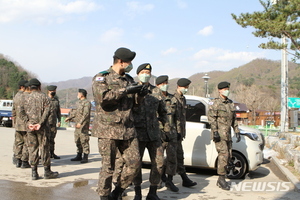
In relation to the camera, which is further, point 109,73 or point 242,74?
point 242,74

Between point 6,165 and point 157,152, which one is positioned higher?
point 157,152

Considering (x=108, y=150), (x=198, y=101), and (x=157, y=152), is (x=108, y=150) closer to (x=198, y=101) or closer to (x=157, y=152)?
(x=157, y=152)

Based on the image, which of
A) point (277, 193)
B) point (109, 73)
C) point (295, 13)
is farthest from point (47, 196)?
point (295, 13)

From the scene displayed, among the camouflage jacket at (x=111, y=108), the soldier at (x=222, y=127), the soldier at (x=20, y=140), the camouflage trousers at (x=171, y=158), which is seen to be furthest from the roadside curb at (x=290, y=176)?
the soldier at (x=20, y=140)

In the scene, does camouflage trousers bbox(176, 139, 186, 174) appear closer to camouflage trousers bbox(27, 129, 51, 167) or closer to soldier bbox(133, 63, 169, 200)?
soldier bbox(133, 63, 169, 200)

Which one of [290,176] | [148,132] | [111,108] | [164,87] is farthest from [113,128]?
[290,176]

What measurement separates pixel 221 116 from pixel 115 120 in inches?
115

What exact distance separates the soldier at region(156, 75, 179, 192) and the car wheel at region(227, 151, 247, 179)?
2133mm

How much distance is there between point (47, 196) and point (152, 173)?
5.26ft

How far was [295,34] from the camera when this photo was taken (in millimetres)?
12695

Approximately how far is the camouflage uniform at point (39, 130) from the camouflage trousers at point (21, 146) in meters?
1.28

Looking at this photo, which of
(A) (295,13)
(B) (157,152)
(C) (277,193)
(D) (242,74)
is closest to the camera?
(B) (157,152)

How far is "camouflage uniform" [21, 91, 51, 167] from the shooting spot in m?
6.37

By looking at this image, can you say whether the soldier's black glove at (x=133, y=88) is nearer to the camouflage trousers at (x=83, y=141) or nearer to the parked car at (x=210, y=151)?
the parked car at (x=210, y=151)
